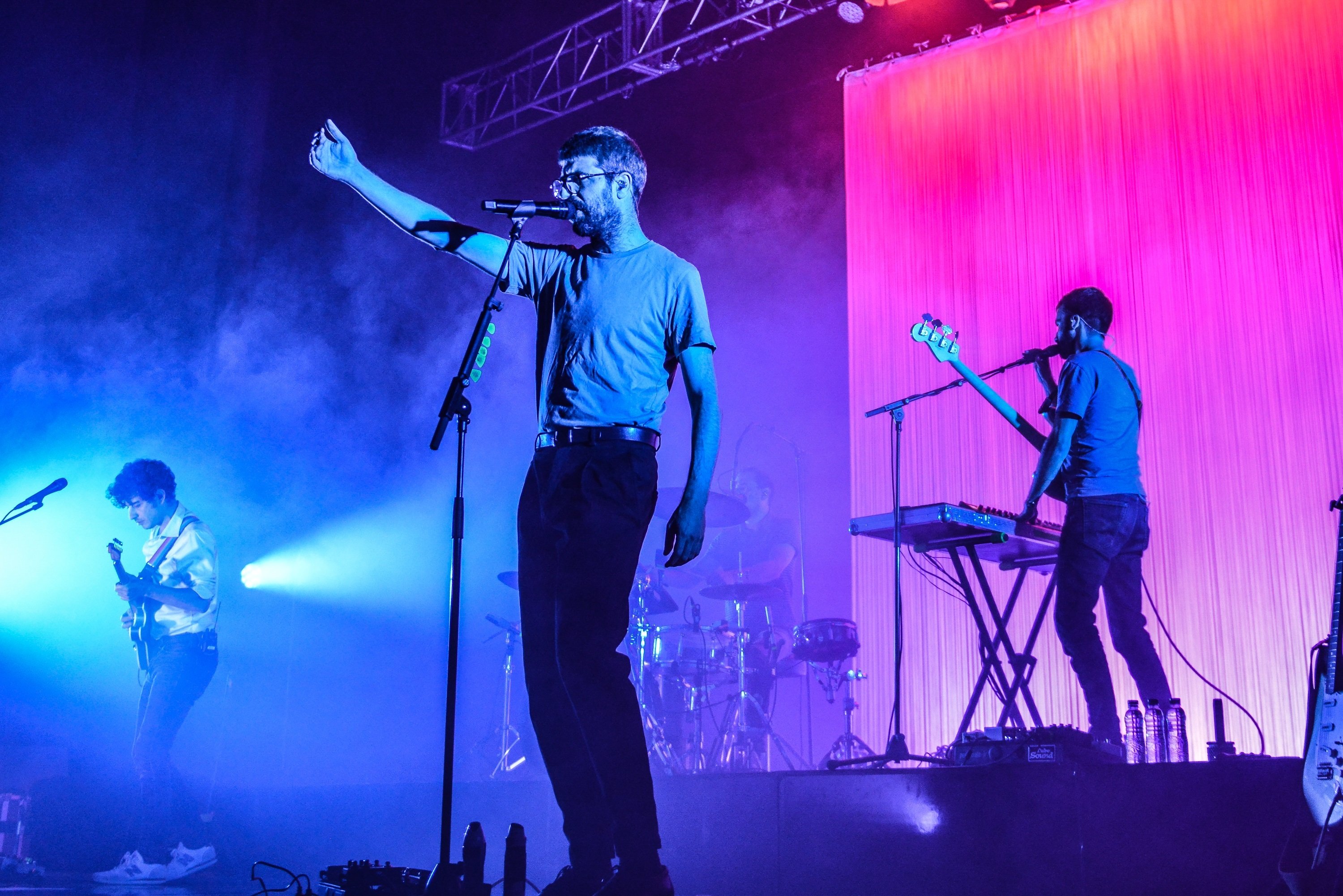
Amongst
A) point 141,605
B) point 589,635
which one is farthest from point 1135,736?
point 141,605

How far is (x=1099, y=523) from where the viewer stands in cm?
400

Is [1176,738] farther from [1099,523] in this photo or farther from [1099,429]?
[1099,429]

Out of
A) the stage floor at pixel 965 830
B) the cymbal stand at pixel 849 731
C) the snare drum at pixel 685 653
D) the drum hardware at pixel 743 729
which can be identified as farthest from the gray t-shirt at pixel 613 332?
the snare drum at pixel 685 653

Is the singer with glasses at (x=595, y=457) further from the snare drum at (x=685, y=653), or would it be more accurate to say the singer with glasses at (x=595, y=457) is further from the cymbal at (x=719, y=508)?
the snare drum at (x=685, y=653)

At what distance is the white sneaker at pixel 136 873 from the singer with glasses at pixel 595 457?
292 centimetres

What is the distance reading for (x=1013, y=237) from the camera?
22.4 ft

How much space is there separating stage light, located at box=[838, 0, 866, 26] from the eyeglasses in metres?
→ 4.98

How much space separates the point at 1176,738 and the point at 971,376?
5.66 ft

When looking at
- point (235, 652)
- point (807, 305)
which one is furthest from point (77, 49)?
point (807, 305)

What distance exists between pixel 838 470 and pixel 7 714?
5.90 m

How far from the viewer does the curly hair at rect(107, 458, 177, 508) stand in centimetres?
531

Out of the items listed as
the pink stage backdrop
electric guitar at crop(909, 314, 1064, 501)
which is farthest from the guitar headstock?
the pink stage backdrop

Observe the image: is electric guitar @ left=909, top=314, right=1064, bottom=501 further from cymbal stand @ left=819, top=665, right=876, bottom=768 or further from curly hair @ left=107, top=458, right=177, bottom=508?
curly hair @ left=107, top=458, right=177, bottom=508

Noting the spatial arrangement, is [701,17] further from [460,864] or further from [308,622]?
[460,864]
